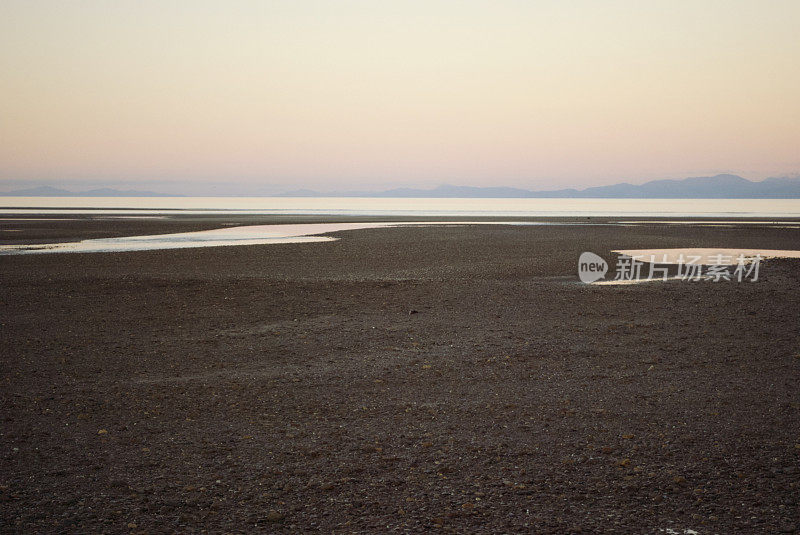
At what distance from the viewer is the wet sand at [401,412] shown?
183 inches

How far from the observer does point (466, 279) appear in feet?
58.2

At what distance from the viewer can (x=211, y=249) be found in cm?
2791

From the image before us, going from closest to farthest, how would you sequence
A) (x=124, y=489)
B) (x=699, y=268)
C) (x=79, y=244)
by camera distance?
(x=124, y=489) < (x=699, y=268) < (x=79, y=244)

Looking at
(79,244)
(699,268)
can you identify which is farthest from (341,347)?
(79,244)

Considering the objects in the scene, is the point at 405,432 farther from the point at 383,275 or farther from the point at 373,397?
the point at 383,275

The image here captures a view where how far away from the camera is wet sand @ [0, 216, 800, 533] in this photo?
4.64 metres

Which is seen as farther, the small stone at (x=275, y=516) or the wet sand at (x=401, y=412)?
the wet sand at (x=401, y=412)

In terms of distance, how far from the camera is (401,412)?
685cm

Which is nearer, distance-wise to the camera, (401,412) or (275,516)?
(275,516)

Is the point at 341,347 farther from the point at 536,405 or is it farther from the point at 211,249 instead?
the point at 211,249

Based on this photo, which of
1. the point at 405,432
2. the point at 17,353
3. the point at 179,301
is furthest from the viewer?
the point at 179,301

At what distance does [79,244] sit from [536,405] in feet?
99.6

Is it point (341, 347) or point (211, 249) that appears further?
point (211, 249)

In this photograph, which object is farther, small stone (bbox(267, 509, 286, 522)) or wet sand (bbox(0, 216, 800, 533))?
wet sand (bbox(0, 216, 800, 533))
